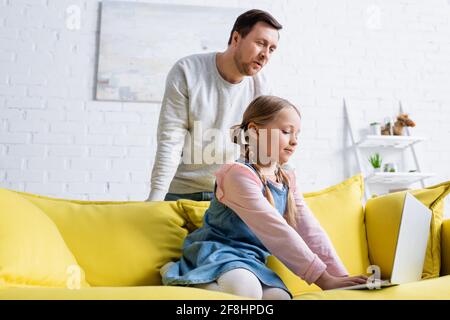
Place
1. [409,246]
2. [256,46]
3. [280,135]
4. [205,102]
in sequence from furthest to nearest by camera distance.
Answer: [205,102]
[256,46]
[280,135]
[409,246]

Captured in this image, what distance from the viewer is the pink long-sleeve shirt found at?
3.43 ft

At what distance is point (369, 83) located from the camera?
3256mm

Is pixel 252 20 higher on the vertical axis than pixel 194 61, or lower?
higher

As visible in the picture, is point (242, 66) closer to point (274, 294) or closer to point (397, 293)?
point (274, 294)

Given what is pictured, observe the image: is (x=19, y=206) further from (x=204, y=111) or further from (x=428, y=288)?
(x=428, y=288)

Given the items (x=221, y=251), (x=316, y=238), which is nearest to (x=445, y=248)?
(x=316, y=238)

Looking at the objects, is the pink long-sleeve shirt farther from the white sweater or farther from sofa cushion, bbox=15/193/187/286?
the white sweater

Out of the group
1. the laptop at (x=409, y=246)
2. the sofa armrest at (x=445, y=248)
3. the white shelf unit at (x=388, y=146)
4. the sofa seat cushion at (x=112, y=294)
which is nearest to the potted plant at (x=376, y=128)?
the white shelf unit at (x=388, y=146)

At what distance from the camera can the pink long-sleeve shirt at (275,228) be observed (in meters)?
1.04

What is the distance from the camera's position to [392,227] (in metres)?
1.33

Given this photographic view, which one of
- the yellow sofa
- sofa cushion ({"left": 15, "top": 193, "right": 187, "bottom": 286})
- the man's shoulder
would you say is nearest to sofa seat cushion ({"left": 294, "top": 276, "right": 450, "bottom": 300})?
the yellow sofa

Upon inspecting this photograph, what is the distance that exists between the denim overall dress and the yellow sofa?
0.10 metres

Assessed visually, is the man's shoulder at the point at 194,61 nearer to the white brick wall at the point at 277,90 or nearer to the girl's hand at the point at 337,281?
the girl's hand at the point at 337,281

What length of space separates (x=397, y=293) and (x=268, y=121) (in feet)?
1.81
